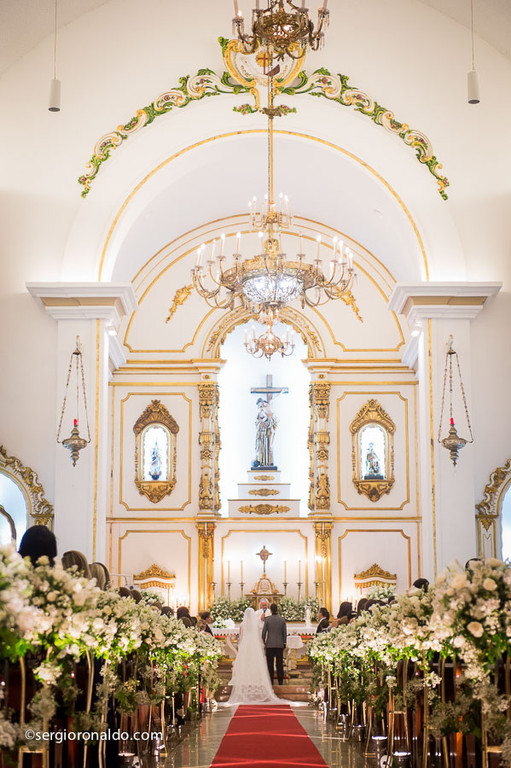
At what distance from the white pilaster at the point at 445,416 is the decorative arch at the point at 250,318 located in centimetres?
500

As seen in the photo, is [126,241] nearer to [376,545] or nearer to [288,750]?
[376,545]

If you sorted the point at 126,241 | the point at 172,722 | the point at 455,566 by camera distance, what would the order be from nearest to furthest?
the point at 455,566
the point at 172,722
the point at 126,241

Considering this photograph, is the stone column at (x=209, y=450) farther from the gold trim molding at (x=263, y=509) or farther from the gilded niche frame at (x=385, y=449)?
the gilded niche frame at (x=385, y=449)

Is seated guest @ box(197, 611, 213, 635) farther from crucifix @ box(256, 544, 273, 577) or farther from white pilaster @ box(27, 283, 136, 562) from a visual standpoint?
crucifix @ box(256, 544, 273, 577)

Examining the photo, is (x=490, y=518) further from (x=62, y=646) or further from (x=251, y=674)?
(x=62, y=646)

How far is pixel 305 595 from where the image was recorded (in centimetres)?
2064

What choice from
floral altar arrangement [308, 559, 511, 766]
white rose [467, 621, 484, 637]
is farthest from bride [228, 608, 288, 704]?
white rose [467, 621, 484, 637]

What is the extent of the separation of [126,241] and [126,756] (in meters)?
11.0

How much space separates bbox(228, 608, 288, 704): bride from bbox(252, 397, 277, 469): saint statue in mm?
5678

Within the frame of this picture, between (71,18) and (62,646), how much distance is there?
494 inches

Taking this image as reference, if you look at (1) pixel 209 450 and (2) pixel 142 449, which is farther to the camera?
(2) pixel 142 449

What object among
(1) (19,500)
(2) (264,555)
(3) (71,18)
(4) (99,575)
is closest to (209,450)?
(2) (264,555)

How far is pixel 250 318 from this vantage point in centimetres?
2156

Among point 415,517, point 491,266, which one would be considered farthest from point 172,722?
point 415,517
